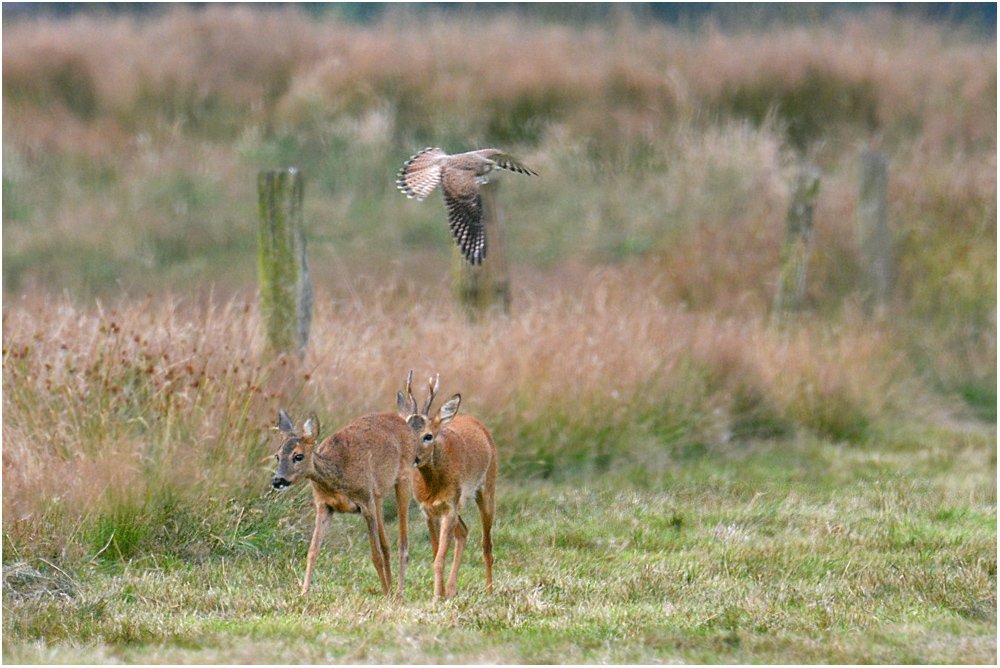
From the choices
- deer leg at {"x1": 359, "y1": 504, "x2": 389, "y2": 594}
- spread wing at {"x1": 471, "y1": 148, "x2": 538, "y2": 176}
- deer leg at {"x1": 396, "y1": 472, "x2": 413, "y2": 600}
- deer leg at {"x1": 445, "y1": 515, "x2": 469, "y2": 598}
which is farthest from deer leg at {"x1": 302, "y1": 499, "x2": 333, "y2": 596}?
spread wing at {"x1": 471, "y1": 148, "x2": 538, "y2": 176}

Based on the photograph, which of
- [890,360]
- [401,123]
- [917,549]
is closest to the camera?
[917,549]

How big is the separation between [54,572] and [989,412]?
34.1 ft

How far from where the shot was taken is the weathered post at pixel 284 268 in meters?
8.90

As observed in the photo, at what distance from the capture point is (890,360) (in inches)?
513

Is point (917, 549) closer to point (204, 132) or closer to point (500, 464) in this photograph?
point (500, 464)

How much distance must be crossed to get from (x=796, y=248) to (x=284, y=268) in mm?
6660

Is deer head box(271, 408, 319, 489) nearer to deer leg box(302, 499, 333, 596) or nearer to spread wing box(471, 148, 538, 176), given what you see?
deer leg box(302, 499, 333, 596)

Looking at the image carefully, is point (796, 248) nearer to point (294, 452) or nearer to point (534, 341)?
point (534, 341)

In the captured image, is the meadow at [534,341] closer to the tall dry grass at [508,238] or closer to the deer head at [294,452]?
the tall dry grass at [508,238]

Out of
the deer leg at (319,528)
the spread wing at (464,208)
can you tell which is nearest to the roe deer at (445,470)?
the deer leg at (319,528)

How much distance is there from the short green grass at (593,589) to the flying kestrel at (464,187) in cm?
168

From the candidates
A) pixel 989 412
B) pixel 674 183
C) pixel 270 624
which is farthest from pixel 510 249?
pixel 270 624

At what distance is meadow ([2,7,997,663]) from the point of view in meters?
5.96

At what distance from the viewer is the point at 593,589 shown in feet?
20.7
